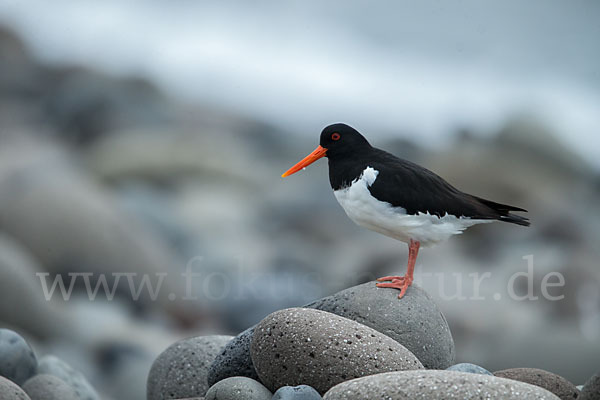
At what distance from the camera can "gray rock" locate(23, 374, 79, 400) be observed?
3367mm

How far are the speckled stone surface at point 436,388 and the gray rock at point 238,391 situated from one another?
0.44m

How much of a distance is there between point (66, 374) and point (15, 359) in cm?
38

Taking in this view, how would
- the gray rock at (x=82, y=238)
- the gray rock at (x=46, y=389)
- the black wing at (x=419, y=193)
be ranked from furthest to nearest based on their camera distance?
1. the gray rock at (x=82, y=238)
2. the gray rock at (x=46, y=389)
3. the black wing at (x=419, y=193)

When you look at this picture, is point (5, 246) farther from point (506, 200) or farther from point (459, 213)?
point (506, 200)

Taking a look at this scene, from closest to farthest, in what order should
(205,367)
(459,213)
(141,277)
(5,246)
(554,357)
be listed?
(459,213)
(205,367)
(554,357)
(5,246)
(141,277)

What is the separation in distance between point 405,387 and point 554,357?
3.91 meters

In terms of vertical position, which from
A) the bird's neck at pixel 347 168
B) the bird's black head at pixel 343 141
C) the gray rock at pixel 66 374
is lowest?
the gray rock at pixel 66 374

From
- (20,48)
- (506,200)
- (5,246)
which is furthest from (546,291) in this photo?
(20,48)

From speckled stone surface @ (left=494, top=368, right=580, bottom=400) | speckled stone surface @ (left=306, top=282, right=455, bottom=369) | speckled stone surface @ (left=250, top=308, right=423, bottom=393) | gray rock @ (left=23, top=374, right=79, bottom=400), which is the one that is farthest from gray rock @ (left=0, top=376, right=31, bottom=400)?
speckled stone surface @ (left=494, top=368, right=580, bottom=400)

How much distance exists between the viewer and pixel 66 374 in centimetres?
371

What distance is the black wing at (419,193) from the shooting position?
3066mm

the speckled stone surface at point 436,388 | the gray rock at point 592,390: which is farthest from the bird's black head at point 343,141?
the gray rock at point 592,390

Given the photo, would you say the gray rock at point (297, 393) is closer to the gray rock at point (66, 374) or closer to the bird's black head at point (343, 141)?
the bird's black head at point (343, 141)

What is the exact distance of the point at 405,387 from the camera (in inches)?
87.0
